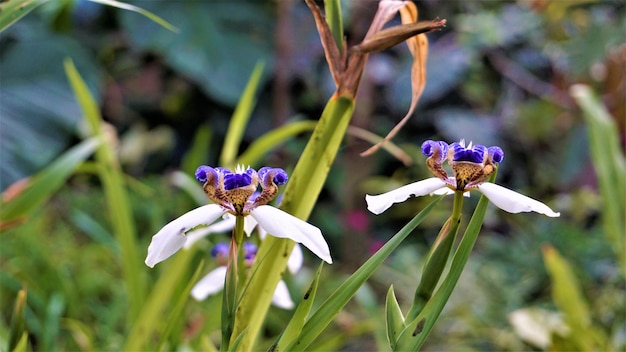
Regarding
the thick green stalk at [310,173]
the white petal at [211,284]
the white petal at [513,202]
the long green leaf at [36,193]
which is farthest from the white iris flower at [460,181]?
the long green leaf at [36,193]

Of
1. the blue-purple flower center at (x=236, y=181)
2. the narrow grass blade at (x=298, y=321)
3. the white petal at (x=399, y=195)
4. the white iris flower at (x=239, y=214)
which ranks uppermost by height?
the white petal at (x=399, y=195)

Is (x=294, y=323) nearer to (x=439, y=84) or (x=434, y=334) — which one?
(x=434, y=334)

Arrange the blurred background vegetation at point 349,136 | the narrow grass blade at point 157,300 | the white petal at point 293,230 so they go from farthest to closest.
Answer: the blurred background vegetation at point 349,136 → the narrow grass blade at point 157,300 → the white petal at point 293,230

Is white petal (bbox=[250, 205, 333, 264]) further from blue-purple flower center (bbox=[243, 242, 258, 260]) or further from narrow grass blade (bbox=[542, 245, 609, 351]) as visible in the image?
narrow grass blade (bbox=[542, 245, 609, 351])

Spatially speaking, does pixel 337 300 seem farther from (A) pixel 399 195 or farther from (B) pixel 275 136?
(B) pixel 275 136

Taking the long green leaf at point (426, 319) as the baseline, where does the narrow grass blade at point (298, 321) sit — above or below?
below

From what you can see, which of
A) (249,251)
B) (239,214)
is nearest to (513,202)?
(239,214)

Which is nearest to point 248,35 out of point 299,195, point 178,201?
point 178,201

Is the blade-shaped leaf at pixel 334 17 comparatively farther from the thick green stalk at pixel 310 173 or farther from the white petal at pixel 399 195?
the white petal at pixel 399 195
